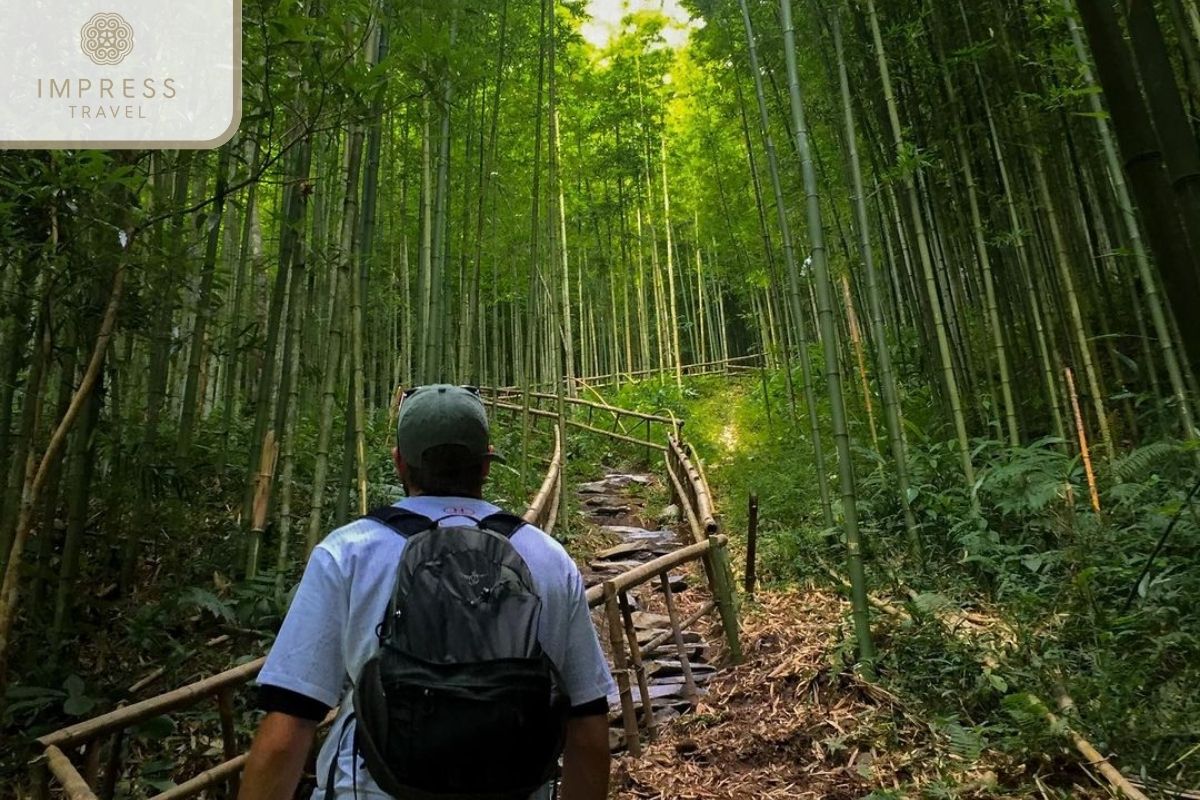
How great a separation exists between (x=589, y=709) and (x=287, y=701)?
46 cm

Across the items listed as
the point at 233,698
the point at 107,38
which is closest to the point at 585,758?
the point at 233,698

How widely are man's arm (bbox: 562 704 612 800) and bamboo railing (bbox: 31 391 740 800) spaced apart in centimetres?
100

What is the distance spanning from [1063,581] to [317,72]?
3.56m

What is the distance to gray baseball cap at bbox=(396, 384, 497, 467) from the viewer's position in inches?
47.4

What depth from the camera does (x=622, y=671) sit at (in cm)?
304

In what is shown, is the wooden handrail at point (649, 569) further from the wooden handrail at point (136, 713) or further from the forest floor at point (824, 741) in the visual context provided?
the wooden handrail at point (136, 713)

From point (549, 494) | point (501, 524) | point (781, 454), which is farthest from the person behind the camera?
point (781, 454)

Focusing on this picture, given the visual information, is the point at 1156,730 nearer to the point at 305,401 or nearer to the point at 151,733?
the point at 151,733

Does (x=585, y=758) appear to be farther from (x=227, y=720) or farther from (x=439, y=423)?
(x=227, y=720)

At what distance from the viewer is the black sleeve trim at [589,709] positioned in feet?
3.90

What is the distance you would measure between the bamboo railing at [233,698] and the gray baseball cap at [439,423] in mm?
1008

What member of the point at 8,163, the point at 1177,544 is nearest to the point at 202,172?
the point at 8,163

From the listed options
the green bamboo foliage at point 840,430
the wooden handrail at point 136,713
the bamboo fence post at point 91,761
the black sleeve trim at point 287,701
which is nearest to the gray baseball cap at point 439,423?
the black sleeve trim at point 287,701

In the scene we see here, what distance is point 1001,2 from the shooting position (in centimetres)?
448
